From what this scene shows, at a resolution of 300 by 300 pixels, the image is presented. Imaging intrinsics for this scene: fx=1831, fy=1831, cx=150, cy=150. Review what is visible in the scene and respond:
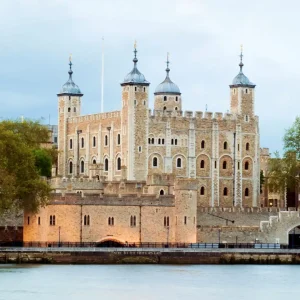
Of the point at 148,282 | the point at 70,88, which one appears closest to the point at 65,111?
the point at 70,88

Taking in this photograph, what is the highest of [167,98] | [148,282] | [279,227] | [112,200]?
[167,98]

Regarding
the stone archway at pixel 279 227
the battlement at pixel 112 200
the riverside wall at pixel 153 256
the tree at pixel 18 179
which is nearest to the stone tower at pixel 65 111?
the tree at pixel 18 179

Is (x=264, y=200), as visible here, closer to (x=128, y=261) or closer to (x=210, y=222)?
(x=210, y=222)

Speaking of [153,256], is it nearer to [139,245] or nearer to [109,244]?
[139,245]

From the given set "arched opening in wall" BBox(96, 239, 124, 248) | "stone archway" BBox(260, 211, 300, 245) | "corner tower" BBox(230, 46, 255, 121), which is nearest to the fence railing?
"arched opening in wall" BBox(96, 239, 124, 248)

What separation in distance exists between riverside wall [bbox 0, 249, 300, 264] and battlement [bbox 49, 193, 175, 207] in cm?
629

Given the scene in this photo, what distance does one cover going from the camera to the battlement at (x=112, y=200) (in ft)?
332

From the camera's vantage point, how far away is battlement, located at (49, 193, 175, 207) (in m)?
101

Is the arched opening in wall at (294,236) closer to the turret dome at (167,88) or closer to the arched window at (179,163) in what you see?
the arched window at (179,163)

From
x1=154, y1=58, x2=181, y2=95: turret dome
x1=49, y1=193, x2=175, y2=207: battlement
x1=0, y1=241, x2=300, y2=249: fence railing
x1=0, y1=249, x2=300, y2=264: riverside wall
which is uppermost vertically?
x1=154, y1=58, x2=181, y2=95: turret dome

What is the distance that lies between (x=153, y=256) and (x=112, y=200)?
7797 millimetres

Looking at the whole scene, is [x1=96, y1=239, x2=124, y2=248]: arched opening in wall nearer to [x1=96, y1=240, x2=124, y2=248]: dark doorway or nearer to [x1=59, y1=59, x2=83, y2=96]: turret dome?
[x1=96, y1=240, x2=124, y2=248]: dark doorway

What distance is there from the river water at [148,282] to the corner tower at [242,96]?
28477mm

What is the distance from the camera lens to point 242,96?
12525 centimetres
